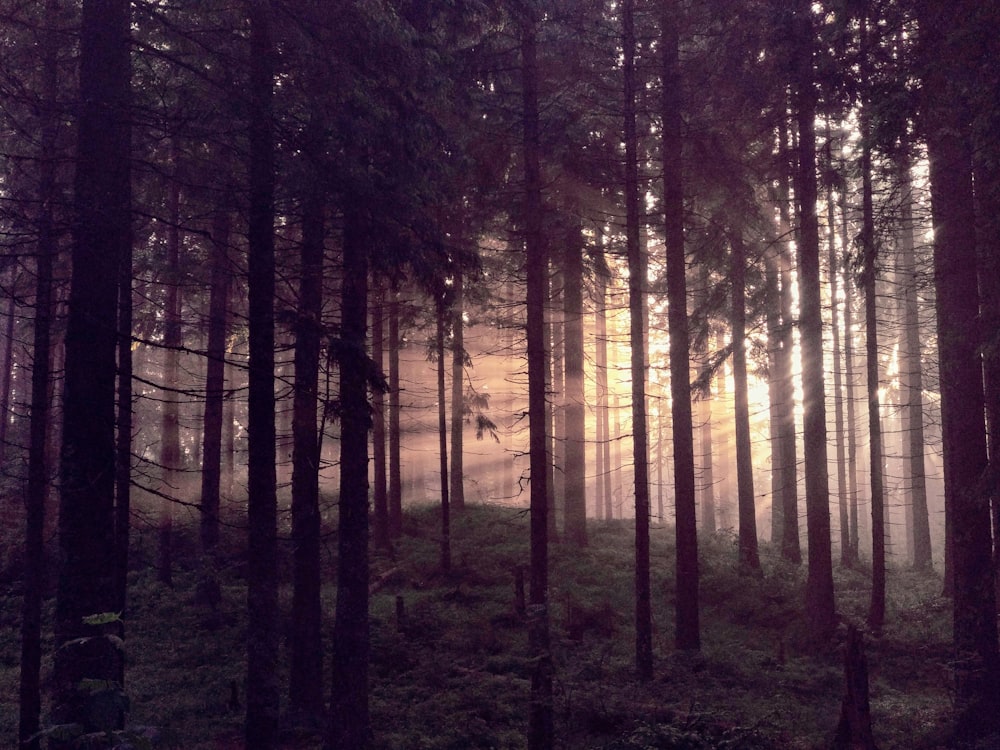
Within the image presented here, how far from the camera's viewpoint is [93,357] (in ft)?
22.9

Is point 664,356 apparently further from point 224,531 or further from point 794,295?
point 224,531

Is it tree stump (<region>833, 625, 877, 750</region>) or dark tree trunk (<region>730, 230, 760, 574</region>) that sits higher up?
dark tree trunk (<region>730, 230, 760, 574</region>)

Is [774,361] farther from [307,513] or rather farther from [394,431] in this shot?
[307,513]

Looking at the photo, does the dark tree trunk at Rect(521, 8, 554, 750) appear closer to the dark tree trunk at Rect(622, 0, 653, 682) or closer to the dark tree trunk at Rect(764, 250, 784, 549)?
the dark tree trunk at Rect(622, 0, 653, 682)

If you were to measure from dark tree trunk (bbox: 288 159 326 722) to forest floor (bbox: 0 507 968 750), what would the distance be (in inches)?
32.6

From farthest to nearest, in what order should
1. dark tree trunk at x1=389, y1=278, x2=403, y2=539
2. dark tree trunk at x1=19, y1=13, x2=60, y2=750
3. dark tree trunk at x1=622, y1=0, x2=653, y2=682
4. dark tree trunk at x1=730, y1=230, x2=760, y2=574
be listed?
dark tree trunk at x1=389, y1=278, x2=403, y2=539 → dark tree trunk at x1=730, y1=230, x2=760, y2=574 → dark tree trunk at x1=622, y1=0, x2=653, y2=682 → dark tree trunk at x1=19, y1=13, x2=60, y2=750

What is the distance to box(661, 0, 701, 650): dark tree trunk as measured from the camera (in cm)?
1348

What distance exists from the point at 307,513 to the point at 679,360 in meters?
7.72

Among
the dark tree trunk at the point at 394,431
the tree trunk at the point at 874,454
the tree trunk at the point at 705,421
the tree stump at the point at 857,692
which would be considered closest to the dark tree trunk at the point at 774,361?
the tree trunk at the point at 705,421

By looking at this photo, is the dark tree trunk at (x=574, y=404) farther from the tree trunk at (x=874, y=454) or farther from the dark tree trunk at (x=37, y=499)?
the dark tree trunk at (x=37, y=499)

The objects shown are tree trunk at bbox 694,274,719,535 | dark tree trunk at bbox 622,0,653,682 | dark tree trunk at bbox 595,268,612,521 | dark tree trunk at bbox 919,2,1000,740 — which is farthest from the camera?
dark tree trunk at bbox 595,268,612,521

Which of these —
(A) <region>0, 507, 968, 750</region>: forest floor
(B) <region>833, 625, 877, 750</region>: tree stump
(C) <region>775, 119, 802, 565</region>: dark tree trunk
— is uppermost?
(C) <region>775, 119, 802, 565</region>: dark tree trunk

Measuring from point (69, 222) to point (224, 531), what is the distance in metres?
17.5

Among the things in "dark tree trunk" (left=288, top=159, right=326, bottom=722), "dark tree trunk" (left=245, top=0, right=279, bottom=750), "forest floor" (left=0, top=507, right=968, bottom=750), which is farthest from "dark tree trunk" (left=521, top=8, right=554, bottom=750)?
"dark tree trunk" (left=245, top=0, right=279, bottom=750)
